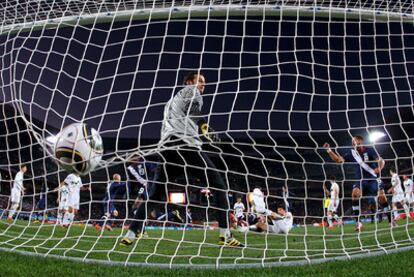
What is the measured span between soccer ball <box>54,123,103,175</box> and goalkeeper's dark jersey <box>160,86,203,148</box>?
31.6 inches

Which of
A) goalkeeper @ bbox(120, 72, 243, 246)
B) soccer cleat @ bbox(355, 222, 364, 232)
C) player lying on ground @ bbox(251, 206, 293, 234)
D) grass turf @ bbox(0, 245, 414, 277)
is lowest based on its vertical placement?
player lying on ground @ bbox(251, 206, 293, 234)

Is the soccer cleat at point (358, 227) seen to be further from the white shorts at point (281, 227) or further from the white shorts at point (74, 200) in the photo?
the white shorts at point (74, 200)

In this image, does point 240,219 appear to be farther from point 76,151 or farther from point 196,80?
point 76,151

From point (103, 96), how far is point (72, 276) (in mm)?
2005

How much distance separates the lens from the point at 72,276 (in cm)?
254

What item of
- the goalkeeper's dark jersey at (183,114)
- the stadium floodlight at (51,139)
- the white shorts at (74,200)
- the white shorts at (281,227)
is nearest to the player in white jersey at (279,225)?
the white shorts at (281,227)

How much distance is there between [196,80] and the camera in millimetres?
4230

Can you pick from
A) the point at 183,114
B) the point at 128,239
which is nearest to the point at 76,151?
the point at 128,239

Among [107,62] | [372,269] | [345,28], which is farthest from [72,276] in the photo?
[345,28]

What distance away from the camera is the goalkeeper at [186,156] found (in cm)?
399

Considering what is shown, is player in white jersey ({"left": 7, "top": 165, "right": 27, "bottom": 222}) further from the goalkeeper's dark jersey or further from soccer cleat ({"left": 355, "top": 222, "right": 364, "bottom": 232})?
soccer cleat ({"left": 355, "top": 222, "right": 364, "bottom": 232})

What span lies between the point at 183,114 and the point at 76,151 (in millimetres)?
1234

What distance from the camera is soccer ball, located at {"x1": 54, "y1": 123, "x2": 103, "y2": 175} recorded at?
3.33m

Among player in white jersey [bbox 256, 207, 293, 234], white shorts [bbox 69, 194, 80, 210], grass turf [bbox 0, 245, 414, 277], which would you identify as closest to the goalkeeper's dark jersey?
grass turf [bbox 0, 245, 414, 277]
